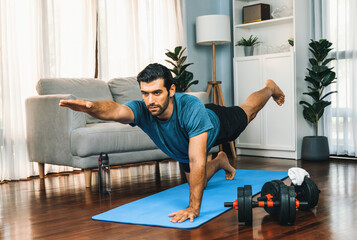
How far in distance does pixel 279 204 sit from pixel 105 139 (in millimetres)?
1587

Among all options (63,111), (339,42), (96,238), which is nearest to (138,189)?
(63,111)

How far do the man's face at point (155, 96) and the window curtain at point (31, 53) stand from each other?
207 cm

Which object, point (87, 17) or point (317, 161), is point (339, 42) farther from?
point (87, 17)

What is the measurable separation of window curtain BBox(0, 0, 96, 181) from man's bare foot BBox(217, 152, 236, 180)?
1734 millimetres

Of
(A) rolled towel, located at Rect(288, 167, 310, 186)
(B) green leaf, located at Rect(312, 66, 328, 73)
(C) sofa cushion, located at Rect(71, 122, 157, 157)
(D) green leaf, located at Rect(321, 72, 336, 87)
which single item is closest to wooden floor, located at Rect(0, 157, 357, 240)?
(A) rolled towel, located at Rect(288, 167, 310, 186)

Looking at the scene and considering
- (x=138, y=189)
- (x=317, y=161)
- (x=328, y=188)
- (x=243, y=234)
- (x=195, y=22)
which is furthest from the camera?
(x=195, y=22)

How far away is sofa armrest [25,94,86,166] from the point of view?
10.8ft

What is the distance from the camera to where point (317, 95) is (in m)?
4.34

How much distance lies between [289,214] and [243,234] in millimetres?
243

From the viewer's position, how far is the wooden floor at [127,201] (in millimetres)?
1983

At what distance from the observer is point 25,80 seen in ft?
12.9

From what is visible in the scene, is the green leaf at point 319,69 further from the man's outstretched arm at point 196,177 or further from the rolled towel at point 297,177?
the man's outstretched arm at point 196,177

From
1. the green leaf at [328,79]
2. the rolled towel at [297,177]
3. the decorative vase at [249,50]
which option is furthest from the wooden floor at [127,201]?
the decorative vase at [249,50]

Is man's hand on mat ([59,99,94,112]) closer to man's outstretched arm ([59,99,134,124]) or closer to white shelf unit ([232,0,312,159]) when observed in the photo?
man's outstretched arm ([59,99,134,124])
